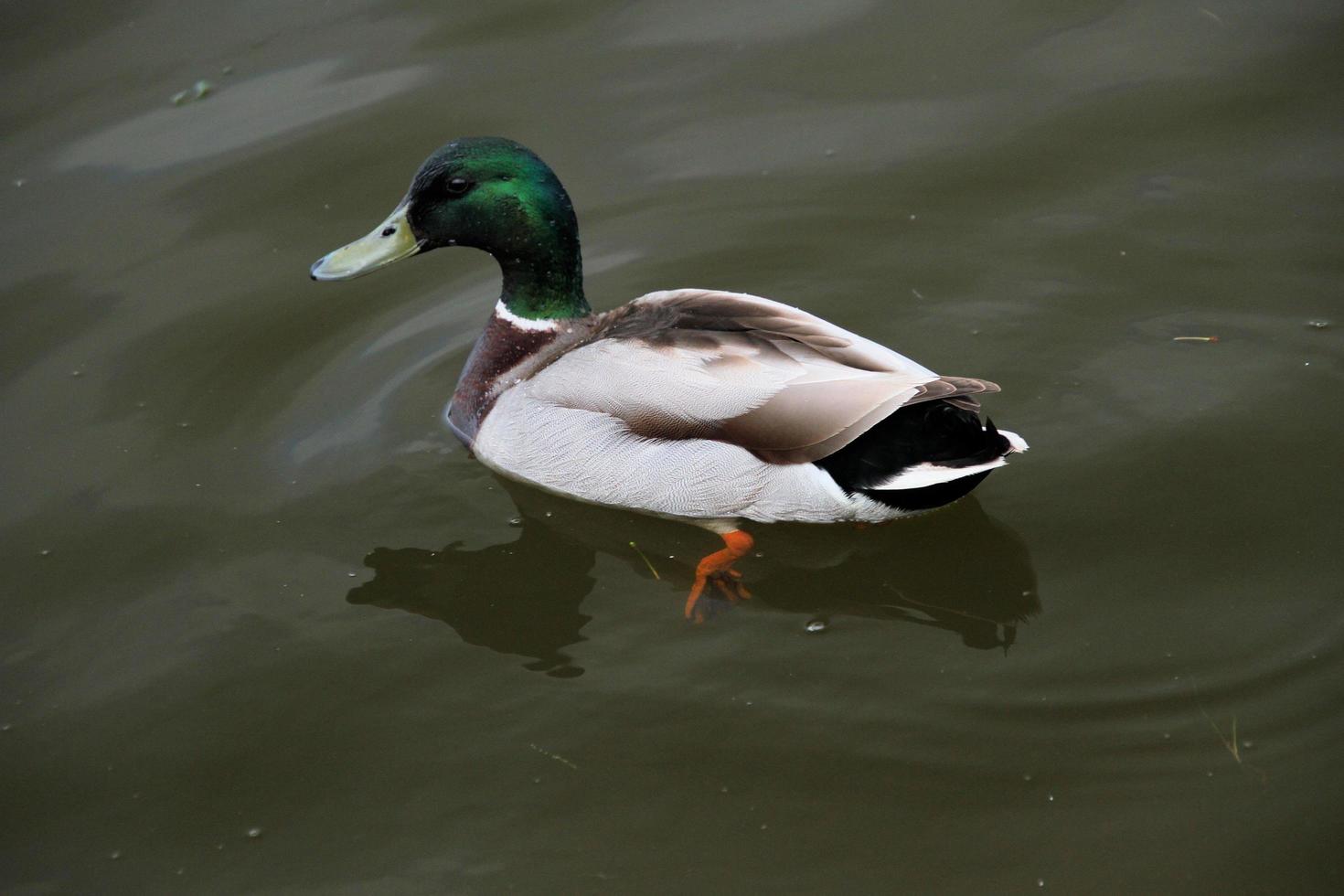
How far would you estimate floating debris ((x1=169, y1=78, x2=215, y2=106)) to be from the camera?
25.5ft

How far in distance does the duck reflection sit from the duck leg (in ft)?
0.15

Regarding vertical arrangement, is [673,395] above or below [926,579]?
above

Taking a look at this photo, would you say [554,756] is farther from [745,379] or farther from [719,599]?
[745,379]

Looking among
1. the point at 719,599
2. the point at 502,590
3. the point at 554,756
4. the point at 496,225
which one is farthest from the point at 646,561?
the point at 496,225

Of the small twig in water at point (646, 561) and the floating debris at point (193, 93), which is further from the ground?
the floating debris at point (193, 93)

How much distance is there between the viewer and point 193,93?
25.6 ft

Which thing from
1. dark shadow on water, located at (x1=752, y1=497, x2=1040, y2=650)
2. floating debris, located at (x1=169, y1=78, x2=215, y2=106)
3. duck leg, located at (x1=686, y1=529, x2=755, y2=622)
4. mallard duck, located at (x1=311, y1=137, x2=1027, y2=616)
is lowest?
dark shadow on water, located at (x1=752, y1=497, x2=1040, y2=650)

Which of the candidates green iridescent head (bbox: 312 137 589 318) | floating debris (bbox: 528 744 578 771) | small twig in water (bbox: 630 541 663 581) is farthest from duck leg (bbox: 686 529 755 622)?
green iridescent head (bbox: 312 137 589 318)

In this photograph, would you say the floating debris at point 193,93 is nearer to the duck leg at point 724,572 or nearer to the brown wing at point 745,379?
the brown wing at point 745,379

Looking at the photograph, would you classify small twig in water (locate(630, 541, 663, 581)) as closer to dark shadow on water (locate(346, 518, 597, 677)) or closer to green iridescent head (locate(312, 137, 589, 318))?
dark shadow on water (locate(346, 518, 597, 677))

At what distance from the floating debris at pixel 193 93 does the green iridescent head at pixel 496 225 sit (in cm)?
281

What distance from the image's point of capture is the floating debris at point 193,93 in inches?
306

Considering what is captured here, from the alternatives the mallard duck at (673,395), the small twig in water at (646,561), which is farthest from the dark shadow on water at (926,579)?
the small twig in water at (646,561)

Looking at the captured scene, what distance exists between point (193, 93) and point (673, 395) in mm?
4297
